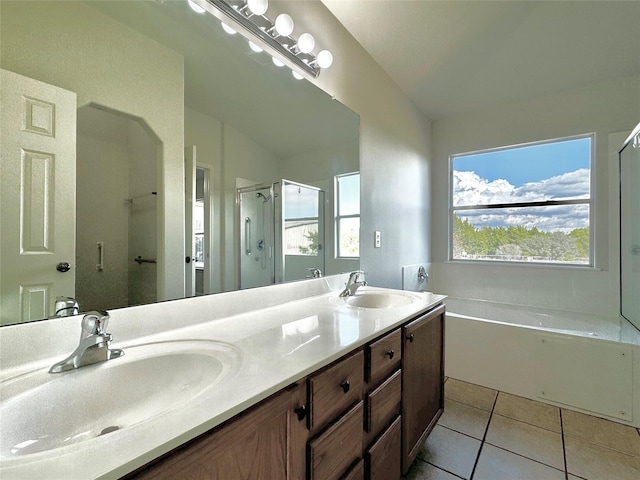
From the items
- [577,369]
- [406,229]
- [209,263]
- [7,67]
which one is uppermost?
[7,67]

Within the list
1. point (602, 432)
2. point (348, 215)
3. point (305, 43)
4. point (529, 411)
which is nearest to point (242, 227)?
point (348, 215)

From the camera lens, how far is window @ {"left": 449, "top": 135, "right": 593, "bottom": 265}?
257 cm

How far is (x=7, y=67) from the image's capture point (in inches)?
27.2

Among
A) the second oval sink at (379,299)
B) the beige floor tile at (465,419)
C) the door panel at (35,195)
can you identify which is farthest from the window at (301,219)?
the beige floor tile at (465,419)

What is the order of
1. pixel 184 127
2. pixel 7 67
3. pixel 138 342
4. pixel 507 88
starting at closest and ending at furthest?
1. pixel 7 67
2. pixel 138 342
3. pixel 184 127
4. pixel 507 88

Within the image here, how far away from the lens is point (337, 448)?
847mm

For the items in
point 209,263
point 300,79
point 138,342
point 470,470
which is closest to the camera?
point 138,342

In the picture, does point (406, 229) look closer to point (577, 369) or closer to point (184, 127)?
point (577, 369)

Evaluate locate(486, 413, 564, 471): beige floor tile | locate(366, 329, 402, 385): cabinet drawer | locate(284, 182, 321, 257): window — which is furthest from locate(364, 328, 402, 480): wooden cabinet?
locate(486, 413, 564, 471): beige floor tile

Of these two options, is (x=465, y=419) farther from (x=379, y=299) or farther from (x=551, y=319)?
(x=551, y=319)

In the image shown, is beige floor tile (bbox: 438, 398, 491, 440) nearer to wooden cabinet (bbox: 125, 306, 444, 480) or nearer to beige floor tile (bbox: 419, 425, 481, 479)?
beige floor tile (bbox: 419, 425, 481, 479)

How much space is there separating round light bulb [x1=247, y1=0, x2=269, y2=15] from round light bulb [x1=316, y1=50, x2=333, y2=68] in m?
0.42

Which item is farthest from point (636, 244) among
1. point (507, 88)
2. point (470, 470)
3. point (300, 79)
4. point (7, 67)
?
point (7, 67)

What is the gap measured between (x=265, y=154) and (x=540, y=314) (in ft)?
9.16
